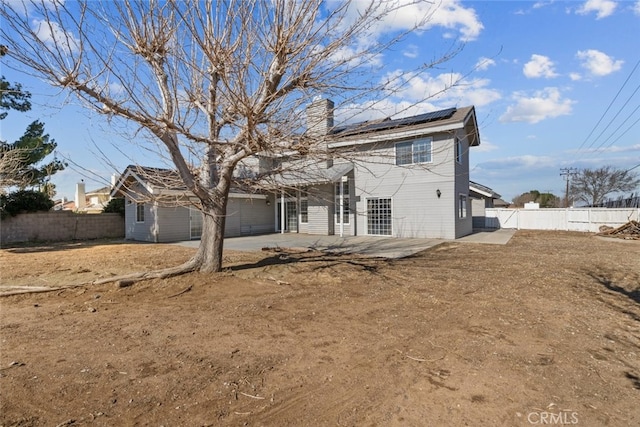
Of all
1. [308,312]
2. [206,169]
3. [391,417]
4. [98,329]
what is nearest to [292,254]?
[206,169]

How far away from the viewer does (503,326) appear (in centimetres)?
447

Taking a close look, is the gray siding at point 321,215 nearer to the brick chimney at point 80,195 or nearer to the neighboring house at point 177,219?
the neighboring house at point 177,219

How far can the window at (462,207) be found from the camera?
16.3 meters

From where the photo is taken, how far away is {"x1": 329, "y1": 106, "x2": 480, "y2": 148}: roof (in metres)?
6.23

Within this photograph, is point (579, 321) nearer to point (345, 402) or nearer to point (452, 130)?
point (345, 402)

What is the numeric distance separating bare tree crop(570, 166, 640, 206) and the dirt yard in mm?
43588

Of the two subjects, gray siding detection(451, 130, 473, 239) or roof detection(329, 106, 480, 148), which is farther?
gray siding detection(451, 130, 473, 239)

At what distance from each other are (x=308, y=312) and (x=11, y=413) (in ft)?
10.9

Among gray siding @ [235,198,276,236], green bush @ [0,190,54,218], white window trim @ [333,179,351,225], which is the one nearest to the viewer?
green bush @ [0,190,54,218]

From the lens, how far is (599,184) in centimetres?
4200

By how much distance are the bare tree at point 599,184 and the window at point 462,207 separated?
34.0 metres

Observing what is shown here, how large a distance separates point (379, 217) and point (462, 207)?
14.1ft

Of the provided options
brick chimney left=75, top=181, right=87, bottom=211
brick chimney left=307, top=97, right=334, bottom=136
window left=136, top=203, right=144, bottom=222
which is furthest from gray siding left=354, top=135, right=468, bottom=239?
brick chimney left=75, top=181, right=87, bottom=211

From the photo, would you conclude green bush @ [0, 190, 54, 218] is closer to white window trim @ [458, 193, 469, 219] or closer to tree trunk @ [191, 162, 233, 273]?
Result: tree trunk @ [191, 162, 233, 273]
